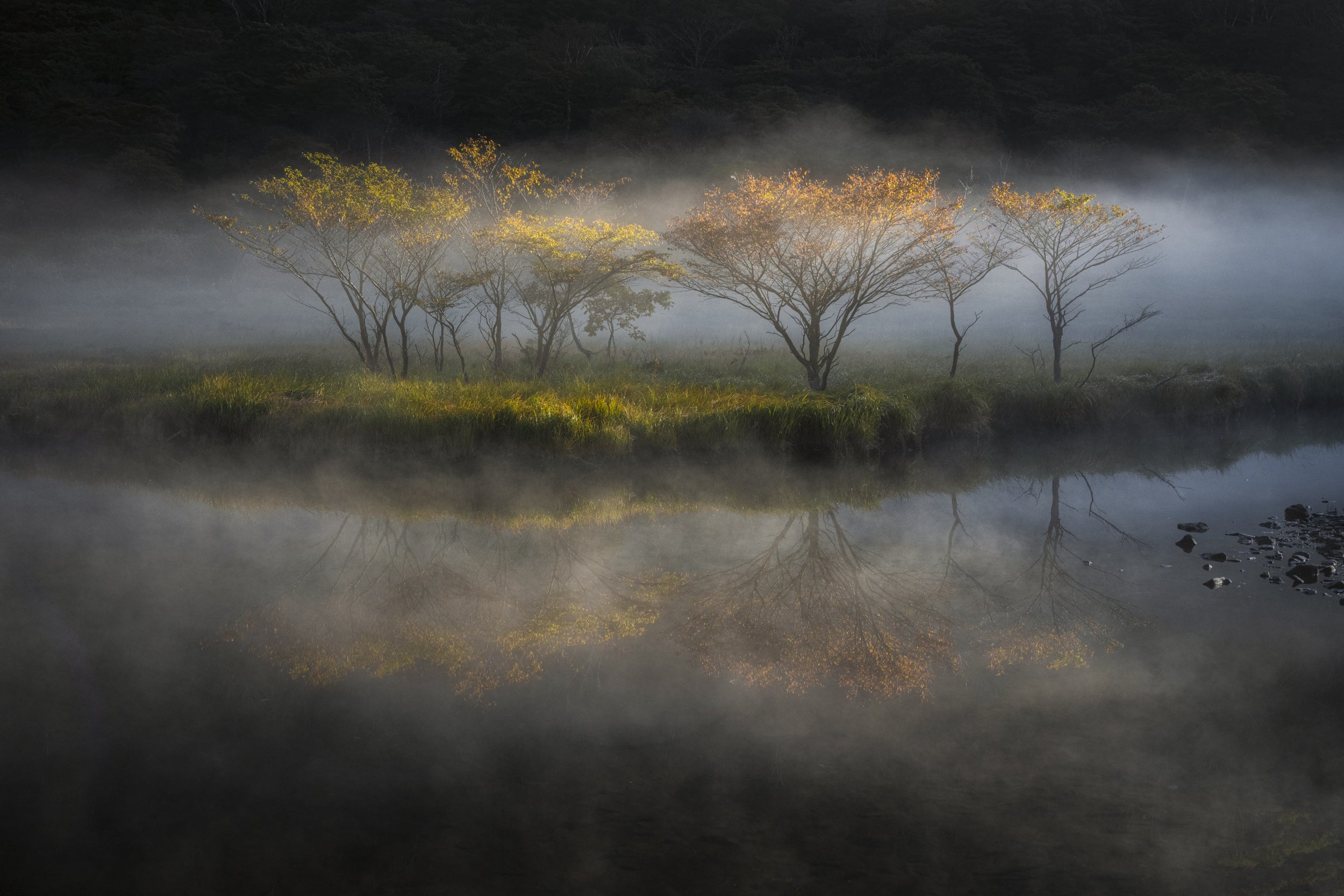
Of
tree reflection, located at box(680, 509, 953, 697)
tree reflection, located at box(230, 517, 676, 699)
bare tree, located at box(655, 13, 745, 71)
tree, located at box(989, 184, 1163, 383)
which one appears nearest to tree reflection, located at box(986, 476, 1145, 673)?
tree reflection, located at box(680, 509, 953, 697)

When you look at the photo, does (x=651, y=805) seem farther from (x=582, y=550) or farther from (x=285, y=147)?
(x=285, y=147)

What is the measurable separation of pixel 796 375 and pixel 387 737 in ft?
53.9

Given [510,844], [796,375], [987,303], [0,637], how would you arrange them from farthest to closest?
[987,303]
[796,375]
[0,637]
[510,844]

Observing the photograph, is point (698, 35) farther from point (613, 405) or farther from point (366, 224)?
point (613, 405)

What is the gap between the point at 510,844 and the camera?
3.83 metres

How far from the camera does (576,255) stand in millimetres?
17969

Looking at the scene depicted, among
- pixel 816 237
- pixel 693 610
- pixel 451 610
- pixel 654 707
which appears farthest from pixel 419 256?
pixel 654 707

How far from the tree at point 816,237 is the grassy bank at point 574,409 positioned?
2071 millimetres

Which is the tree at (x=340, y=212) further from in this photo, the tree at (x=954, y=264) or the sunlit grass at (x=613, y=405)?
the tree at (x=954, y=264)

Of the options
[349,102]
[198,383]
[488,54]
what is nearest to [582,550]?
[198,383]

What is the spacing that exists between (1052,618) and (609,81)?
38.3 metres

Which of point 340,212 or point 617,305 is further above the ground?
point 340,212

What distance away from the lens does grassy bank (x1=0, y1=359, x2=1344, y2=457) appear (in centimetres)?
1310

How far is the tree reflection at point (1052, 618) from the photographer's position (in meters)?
6.15
